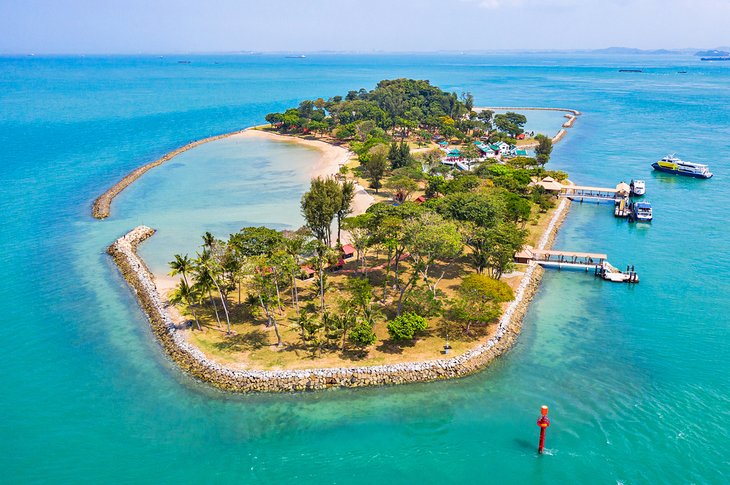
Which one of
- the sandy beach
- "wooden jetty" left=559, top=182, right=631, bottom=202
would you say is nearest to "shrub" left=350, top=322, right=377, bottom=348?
the sandy beach

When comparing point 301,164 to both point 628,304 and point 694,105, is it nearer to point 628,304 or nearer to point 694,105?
point 628,304

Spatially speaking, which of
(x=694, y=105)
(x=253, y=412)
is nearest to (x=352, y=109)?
(x=253, y=412)

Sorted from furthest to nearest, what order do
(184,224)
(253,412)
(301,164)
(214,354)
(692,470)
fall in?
(301,164) < (184,224) < (214,354) < (253,412) < (692,470)

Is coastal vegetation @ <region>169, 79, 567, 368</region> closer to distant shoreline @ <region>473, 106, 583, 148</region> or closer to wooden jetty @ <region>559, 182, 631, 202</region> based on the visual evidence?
wooden jetty @ <region>559, 182, 631, 202</region>

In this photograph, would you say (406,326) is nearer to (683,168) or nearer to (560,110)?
(683,168)

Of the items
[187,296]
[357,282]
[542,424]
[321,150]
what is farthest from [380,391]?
[321,150]

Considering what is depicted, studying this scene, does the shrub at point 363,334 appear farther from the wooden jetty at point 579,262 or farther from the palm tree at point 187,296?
the wooden jetty at point 579,262
